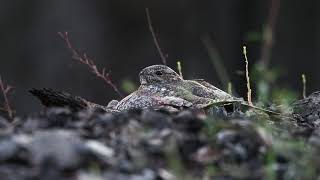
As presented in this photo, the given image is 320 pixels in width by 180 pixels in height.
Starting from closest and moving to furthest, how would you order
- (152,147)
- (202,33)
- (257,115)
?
(152,147)
(257,115)
(202,33)

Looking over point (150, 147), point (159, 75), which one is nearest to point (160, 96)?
point (159, 75)

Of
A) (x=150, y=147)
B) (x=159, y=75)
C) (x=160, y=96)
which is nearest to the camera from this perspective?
(x=150, y=147)

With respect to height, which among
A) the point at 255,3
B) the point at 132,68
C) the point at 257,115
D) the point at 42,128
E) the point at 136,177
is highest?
the point at 255,3

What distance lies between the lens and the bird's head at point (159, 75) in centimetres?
493

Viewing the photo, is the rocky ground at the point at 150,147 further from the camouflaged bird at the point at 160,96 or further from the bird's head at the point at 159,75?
the bird's head at the point at 159,75

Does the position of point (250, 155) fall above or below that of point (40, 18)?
below

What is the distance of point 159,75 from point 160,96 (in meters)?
0.23

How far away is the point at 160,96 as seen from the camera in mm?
4770

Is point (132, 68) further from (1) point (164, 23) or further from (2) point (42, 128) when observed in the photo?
(2) point (42, 128)

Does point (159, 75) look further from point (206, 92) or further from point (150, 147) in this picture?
point (150, 147)

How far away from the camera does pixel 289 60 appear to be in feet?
39.7

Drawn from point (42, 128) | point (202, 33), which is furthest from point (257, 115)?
point (202, 33)

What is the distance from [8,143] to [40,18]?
8.60 m

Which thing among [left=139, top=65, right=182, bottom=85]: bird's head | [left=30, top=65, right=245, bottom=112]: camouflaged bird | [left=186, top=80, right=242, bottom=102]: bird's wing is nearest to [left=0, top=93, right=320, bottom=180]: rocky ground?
[left=30, top=65, right=245, bottom=112]: camouflaged bird
